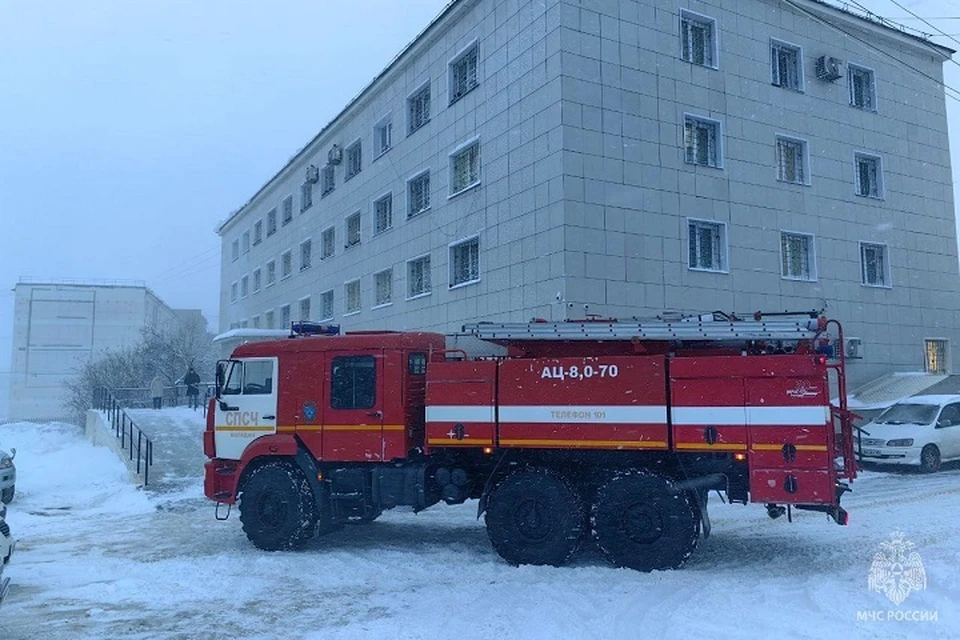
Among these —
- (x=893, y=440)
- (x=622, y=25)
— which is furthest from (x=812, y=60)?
(x=893, y=440)

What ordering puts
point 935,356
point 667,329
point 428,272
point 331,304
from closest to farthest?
point 667,329 → point 428,272 → point 935,356 → point 331,304

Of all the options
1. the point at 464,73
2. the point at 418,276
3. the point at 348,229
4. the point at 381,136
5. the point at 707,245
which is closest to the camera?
the point at 707,245

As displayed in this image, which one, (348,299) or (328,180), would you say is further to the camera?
(328,180)

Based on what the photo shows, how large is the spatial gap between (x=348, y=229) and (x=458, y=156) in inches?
350

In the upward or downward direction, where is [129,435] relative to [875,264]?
downward

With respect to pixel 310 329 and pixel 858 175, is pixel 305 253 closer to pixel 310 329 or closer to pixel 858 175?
pixel 858 175

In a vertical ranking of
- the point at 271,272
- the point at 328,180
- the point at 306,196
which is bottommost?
the point at 271,272

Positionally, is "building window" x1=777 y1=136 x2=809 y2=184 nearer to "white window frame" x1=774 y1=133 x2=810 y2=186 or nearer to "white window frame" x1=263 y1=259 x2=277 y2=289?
"white window frame" x1=774 y1=133 x2=810 y2=186

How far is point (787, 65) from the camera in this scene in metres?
22.0

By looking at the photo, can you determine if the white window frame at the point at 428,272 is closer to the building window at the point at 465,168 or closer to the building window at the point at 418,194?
the building window at the point at 418,194

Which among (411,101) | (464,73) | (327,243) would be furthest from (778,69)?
(327,243)

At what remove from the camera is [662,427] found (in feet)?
26.9

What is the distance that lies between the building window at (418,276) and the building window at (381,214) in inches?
119

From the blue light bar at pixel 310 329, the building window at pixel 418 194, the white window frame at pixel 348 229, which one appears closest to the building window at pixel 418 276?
the building window at pixel 418 194
